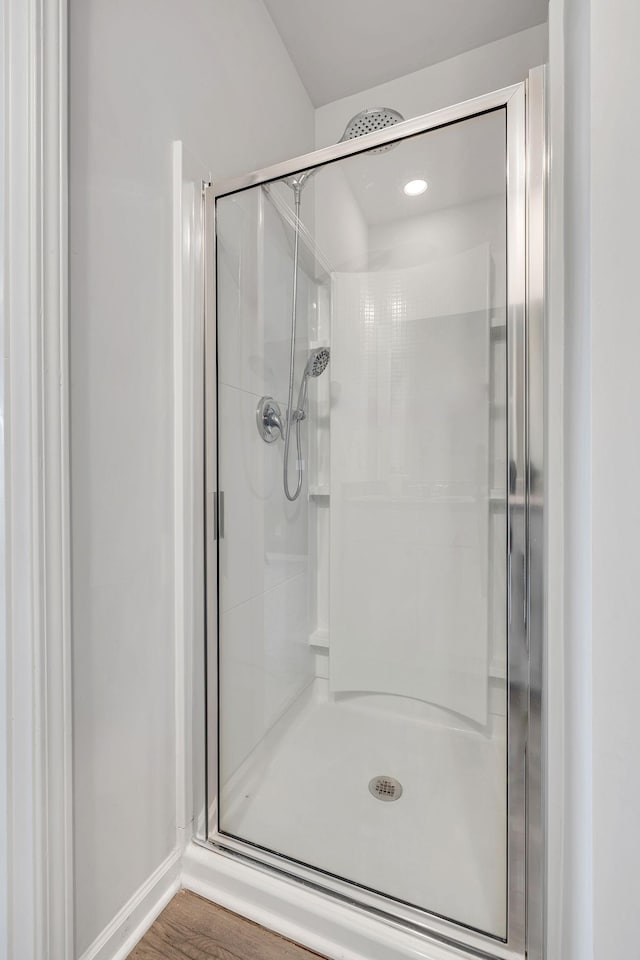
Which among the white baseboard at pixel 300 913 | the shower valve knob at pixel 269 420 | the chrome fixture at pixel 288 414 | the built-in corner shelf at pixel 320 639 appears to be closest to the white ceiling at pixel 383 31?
the chrome fixture at pixel 288 414

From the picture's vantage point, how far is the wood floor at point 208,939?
0.84 meters

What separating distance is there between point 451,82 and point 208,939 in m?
2.54

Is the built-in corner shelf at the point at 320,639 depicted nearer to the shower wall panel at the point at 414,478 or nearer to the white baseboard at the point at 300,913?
the shower wall panel at the point at 414,478

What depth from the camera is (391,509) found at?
1225 mm

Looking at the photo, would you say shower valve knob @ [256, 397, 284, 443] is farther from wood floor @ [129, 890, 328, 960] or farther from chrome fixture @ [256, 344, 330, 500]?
wood floor @ [129, 890, 328, 960]

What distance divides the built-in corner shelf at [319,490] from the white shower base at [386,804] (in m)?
0.60

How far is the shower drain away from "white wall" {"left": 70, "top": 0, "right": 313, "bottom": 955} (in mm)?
490

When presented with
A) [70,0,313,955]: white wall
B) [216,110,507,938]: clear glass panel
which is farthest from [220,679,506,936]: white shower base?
[70,0,313,955]: white wall

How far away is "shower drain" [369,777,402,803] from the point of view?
1116mm

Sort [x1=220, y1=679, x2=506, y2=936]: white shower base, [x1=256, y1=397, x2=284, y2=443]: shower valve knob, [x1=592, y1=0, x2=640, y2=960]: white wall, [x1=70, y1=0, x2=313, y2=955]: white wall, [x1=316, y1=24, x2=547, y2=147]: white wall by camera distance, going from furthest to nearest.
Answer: [x1=316, y1=24, x2=547, y2=147]: white wall, [x1=256, y1=397, x2=284, y2=443]: shower valve knob, [x1=220, y1=679, x2=506, y2=936]: white shower base, [x1=70, y1=0, x2=313, y2=955]: white wall, [x1=592, y1=0, x2=640, y2=960]: white wall

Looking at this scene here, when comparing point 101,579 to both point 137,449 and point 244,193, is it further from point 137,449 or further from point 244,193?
point 244,193

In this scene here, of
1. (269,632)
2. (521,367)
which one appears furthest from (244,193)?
(269,632)

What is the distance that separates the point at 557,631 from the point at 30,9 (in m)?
1.26

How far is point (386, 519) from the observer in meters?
1.24
